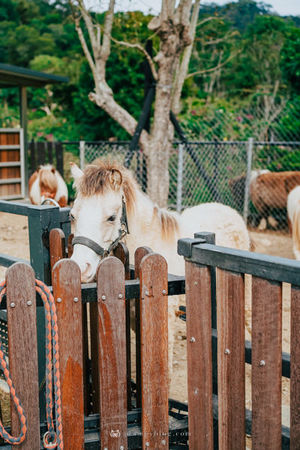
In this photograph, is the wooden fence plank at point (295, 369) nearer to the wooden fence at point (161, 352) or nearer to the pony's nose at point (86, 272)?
the wooden fence at point (161, 352)

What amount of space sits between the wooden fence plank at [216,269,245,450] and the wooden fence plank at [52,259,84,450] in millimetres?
549

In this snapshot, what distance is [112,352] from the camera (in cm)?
189

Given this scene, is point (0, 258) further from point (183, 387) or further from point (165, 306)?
point (183, 387)

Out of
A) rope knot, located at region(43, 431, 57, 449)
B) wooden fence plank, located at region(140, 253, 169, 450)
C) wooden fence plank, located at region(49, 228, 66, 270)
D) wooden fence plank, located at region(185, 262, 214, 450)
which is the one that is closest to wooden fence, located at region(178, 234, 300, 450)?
wooden fence plank, located at region(185, 262, 214, 450)

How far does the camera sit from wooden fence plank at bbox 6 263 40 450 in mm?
1771

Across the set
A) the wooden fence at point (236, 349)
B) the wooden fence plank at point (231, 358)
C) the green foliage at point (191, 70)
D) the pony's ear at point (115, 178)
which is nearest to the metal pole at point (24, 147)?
the green foliage at point (191, 70)

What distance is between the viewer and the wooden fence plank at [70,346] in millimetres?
1812

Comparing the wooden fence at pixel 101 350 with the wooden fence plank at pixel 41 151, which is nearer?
the wooden fence at pixel 101 350

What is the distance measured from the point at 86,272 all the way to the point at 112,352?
747 mm

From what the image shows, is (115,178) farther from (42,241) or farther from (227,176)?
(227,176)

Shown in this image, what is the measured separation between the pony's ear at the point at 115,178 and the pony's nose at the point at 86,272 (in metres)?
0.63

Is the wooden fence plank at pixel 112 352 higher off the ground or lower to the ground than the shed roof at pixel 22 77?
lower

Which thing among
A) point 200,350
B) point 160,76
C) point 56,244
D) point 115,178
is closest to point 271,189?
point 160,76

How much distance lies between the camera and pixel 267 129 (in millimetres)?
13234
